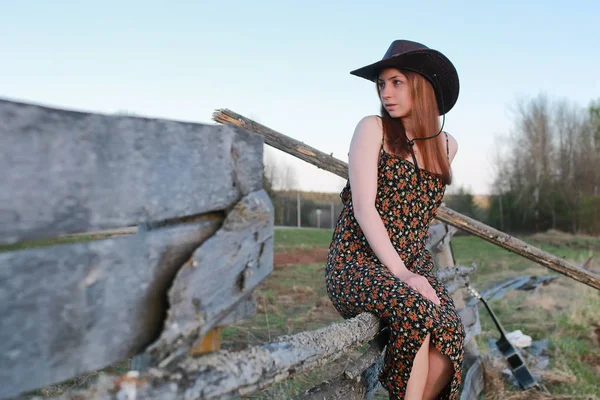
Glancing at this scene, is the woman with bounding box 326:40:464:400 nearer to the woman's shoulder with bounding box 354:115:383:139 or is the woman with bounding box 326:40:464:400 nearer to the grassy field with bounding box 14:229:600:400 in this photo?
the woman's shoulder with bounding box 354:115:383:139

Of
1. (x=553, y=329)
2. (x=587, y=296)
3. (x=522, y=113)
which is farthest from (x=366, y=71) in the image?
(x=522, y=113)

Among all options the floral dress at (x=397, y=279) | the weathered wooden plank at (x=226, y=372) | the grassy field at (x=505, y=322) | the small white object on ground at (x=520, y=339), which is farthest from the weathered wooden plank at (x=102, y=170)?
the small white object on ground at (x=520, y=339)

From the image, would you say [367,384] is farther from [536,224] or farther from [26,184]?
[536,224]

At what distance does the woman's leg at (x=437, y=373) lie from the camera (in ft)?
7.71

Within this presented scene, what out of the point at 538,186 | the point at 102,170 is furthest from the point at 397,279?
the point at 538,186

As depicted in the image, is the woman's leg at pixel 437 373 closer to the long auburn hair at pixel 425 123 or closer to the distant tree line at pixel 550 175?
the long auburn hair at pixel 425 123

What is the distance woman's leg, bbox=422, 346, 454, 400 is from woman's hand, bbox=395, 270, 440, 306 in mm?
207

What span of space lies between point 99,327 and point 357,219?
160cm

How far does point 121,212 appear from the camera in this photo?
1018mm

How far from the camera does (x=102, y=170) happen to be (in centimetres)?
98

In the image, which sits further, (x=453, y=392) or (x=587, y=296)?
(x=587, y=296)

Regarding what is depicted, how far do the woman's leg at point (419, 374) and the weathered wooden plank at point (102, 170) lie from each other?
1.32 metres

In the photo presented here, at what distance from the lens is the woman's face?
2773 millimetres

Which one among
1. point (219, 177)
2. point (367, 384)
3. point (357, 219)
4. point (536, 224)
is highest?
point (219, 177)
